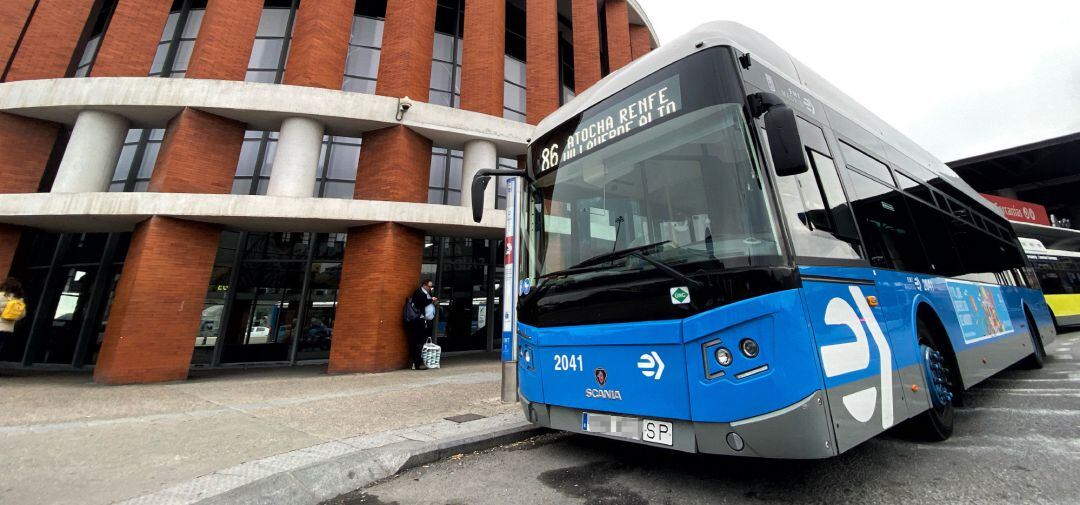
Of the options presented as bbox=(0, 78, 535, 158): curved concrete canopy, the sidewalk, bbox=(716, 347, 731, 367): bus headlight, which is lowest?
the sidewalk

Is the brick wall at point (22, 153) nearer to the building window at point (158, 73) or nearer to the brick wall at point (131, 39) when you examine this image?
the building window at point (158, 73)

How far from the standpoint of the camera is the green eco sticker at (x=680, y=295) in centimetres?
252

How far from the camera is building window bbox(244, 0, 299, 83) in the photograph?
525 inches

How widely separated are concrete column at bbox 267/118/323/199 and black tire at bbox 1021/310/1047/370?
48.0 feet

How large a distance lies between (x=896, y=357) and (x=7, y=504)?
634cm

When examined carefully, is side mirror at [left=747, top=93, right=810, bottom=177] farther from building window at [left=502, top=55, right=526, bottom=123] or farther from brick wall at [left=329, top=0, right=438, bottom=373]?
building window at [left=502, top=55, right=526, bottom=123]

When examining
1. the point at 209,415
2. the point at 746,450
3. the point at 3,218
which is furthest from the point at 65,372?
the point at 746,450

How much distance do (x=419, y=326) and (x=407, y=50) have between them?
791cm

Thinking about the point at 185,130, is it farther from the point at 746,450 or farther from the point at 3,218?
the point at 746,450

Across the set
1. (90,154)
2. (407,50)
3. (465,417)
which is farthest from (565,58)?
(465,417)

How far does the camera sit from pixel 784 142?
2.46 m

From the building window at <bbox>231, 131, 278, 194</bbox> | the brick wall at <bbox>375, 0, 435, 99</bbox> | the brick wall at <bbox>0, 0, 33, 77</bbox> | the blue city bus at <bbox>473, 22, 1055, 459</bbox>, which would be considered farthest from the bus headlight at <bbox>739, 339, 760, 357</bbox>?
the brick wall at <bbox>0, 0, 33, 77</bbox>

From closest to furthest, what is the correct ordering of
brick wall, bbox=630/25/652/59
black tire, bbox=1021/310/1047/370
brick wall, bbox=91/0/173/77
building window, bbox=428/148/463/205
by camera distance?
black tire, bbox=1021/310/1047/370
brick wall, bbox=91/0/173/77
building window, bbox=428/148/463/205
brick wall, bbox=630/25/652/59

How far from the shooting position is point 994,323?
17.4 ft
